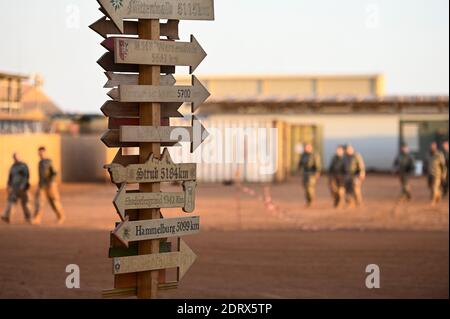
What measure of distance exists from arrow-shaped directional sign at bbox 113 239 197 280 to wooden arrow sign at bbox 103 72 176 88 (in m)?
1.19

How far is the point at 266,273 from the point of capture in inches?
614

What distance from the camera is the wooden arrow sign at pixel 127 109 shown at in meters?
7.18

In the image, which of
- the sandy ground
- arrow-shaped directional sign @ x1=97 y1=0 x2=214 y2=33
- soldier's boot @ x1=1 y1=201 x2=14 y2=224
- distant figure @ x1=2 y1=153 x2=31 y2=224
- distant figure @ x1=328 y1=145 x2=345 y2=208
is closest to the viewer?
arrow-shaped directional sign @ x1=97 y1=0 x2=214 y2=33

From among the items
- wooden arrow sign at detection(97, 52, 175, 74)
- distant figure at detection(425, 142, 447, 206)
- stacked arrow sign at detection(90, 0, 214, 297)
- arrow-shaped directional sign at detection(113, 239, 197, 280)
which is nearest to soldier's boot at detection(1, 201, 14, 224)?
distant figure at detection(425, 142, 447, 206)

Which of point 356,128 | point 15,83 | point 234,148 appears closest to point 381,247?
point 234,148

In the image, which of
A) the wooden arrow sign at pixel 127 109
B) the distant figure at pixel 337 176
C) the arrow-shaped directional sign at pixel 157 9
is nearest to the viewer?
the arrow-shaped directional sign at pixel 157 9

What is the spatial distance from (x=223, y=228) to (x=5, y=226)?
16.1ft

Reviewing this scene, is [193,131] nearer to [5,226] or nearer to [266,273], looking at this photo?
[266,273]

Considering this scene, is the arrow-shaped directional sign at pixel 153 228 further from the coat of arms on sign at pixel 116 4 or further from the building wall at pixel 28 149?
the building wall at pixel 28 149

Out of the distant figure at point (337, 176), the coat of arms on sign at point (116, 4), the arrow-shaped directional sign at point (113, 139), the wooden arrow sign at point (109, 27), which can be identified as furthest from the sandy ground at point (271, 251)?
the coat of arms on sign at point (116, 4)

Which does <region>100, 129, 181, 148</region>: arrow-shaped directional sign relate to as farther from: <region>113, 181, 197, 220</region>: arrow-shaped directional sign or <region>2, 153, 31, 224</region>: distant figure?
<region>2, 153, 31, 224</region>: distant figure

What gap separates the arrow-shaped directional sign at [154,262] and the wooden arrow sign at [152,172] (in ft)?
1.73

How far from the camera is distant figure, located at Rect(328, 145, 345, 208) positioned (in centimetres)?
2809
